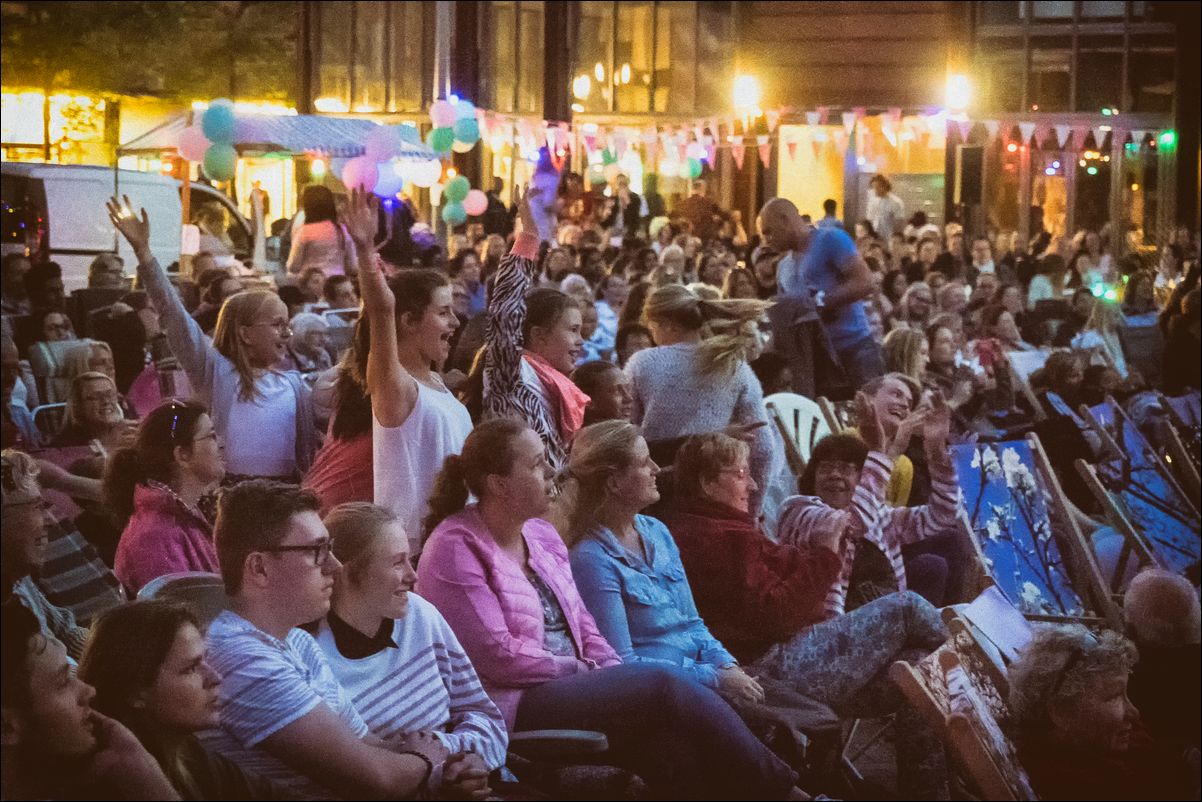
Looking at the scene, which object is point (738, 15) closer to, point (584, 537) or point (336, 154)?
point (336, 154)

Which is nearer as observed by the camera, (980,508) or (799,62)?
(980,508)

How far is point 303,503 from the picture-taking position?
3545 millimetres

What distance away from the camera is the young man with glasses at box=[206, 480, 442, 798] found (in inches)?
133

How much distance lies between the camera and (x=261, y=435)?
555 centimetres

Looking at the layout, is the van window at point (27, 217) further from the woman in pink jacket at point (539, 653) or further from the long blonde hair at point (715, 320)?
the woman in pink jacket at point (539, 653)

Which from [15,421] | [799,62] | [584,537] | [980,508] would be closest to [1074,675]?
[584,537]

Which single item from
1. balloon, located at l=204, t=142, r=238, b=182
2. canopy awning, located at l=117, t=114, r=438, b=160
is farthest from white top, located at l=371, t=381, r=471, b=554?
canopy awning, located at l=117, t=114, r=438, b=160

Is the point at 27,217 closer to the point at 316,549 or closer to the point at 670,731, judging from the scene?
the point at 670,731

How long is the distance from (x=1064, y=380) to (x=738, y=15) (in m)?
18.2

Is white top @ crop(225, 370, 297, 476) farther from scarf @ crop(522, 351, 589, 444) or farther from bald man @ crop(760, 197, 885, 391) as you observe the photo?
bald man @ crop(760, 197, 885, 391)

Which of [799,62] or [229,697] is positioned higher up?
[799,62]

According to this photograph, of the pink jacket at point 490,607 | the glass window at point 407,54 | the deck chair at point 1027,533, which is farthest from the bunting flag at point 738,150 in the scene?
the pink jacket at point 490,607

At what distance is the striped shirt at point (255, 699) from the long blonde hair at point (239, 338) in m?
2.16

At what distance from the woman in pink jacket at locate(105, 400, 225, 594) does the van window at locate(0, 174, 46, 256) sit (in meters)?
12.7
